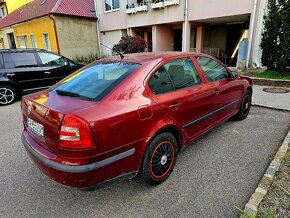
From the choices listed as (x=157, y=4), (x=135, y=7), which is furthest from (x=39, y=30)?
(x=157, y=4)

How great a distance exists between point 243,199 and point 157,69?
71.0 inches

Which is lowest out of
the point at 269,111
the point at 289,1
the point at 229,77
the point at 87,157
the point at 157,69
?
the point at 269,111

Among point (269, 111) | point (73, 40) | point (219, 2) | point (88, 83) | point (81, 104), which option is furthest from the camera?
point (73, 40)

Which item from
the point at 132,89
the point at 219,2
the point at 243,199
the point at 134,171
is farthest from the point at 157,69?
the point at 219,2

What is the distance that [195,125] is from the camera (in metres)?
3.16

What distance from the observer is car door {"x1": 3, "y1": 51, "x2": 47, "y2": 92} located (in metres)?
6.50

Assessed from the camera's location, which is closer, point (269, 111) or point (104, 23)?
point (269, 111)

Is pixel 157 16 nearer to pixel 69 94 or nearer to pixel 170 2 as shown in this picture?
pixel 170 2

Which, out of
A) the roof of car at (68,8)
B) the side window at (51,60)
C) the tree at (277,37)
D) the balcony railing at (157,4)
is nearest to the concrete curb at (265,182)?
the tree at (277,37)

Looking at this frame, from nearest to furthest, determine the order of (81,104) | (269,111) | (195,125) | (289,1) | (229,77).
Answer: (81,104) → (195,125) → (229,77) → (269,111) → (289,1)

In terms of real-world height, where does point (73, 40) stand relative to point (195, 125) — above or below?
above

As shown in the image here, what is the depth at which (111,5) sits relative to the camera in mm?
15406

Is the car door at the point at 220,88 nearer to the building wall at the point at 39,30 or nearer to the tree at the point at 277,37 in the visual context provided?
the tree at the point at 277,37

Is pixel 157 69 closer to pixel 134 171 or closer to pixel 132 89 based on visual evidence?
pixel 132 89
